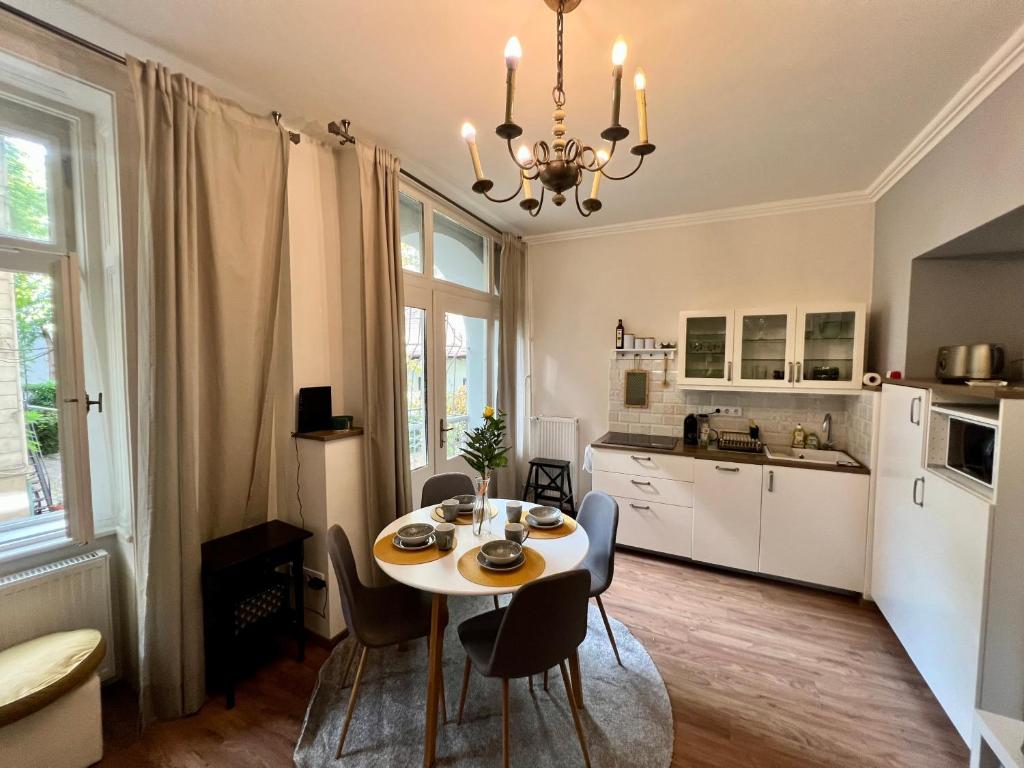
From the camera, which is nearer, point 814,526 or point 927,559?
point 927,559

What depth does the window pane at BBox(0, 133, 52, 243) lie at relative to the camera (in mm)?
1604

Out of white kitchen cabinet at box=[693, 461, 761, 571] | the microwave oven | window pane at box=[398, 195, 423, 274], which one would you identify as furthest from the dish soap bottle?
window pane at box=[398, 195, 423, 274]

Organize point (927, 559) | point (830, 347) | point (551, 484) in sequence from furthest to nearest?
point (551, 484)
point (830, 347)
point (927, 559)

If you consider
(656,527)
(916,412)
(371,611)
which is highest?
(916,412)

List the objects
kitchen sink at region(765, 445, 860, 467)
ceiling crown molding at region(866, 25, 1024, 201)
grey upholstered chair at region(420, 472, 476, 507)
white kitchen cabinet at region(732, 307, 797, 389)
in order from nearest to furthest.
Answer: ceiling crown molding at region(866, 25, 1024, 201) < grey upholstered chair at region(420, 472, 476, 507) < kitchen sink at region(765, 445, 860, 467) < white kitchen cabinet at region(732, 307, 797, 389)

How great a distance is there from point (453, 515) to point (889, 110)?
284cm

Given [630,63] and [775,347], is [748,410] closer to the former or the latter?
[775,347]

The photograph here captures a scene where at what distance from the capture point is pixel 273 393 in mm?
2104

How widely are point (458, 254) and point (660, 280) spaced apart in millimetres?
1777

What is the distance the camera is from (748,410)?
129 inches

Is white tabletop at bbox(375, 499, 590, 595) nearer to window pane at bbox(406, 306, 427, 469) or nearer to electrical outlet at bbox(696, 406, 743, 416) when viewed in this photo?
window pane at bbox(406, 306, 427, 469)

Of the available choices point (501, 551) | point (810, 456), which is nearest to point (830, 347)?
point (810, 456)

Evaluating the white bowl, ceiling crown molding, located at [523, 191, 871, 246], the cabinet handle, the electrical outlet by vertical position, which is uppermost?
ceiling crown molding, located at [523, 191, 871, 246]

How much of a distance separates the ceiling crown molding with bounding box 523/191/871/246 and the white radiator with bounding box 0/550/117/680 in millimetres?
3791
